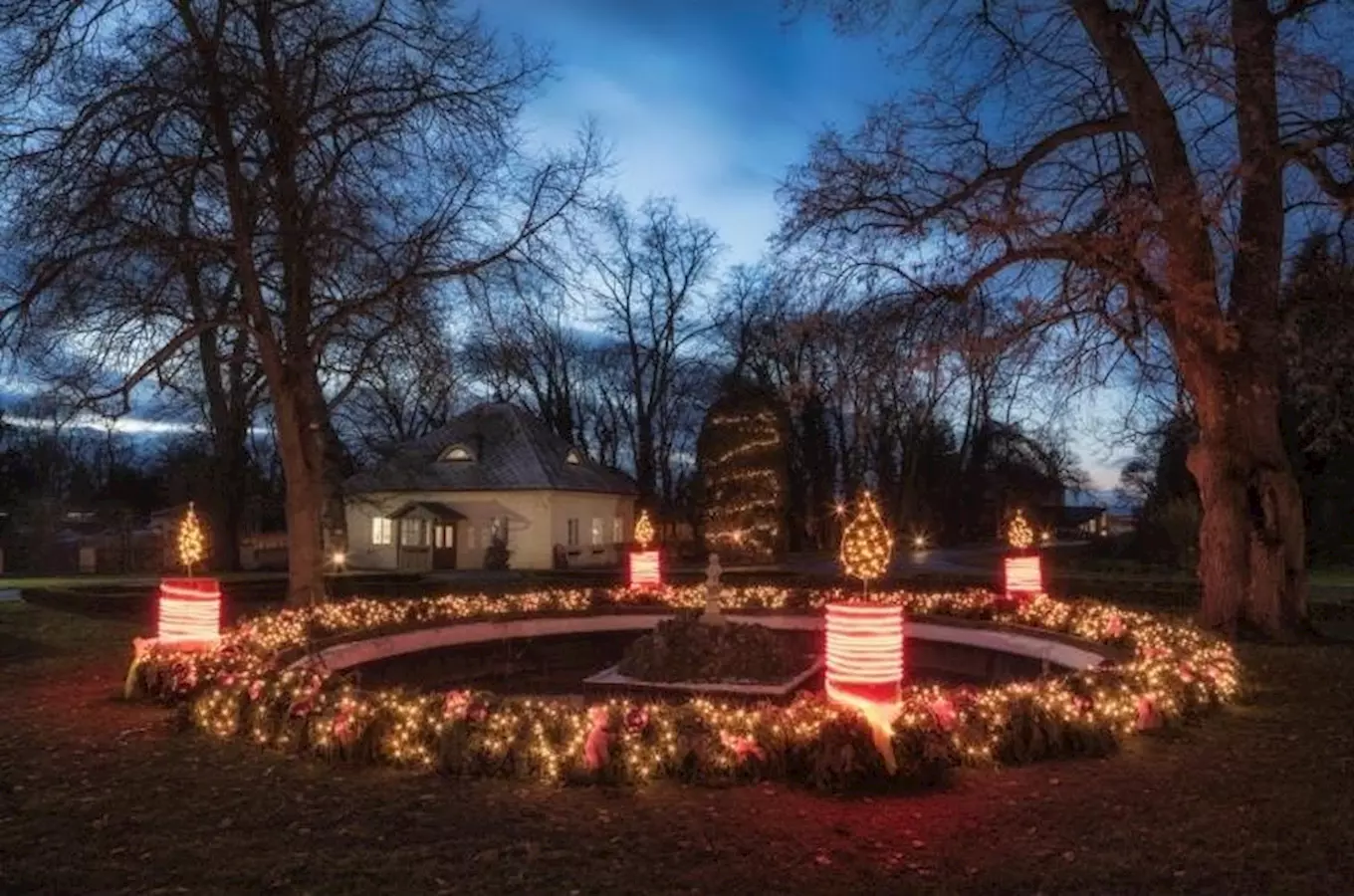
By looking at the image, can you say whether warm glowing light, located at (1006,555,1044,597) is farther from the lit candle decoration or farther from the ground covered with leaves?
the lit candle decoration

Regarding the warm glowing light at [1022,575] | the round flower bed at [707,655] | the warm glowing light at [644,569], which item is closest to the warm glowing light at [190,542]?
the round flower bed at [707,655]

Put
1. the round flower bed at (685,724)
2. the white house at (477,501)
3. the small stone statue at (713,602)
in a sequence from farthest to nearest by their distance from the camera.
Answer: the white house at (477,501), the small stone statue at (713,602), the round flower bed at (685,724)

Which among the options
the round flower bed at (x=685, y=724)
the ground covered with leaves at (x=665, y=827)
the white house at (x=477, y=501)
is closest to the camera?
the ground covered with leaves at (x=665, y=827)

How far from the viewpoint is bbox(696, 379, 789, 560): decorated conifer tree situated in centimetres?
4550

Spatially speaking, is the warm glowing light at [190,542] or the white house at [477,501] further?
the white house at [477,501]

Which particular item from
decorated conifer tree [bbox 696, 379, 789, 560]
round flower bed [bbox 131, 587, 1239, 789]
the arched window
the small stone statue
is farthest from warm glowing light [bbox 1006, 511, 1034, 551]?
the arched window

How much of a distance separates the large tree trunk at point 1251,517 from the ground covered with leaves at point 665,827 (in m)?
7.20

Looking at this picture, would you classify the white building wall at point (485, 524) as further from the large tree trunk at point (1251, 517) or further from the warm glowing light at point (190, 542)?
the large tree trunk at point (1251, 517)

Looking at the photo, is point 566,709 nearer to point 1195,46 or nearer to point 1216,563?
point 1195,46

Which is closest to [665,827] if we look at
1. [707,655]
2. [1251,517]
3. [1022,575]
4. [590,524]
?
[707,655]

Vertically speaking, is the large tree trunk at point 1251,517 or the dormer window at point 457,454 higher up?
the dormer window at point 457,454

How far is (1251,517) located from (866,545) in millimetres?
9624

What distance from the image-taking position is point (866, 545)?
9359mm

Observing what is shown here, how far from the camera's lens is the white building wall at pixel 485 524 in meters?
42.3
